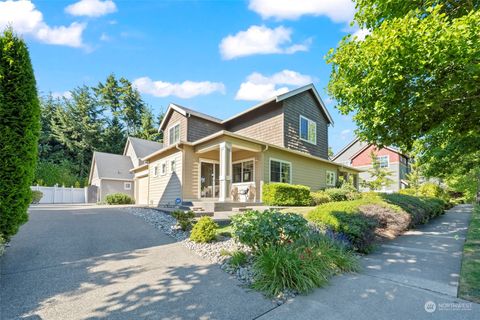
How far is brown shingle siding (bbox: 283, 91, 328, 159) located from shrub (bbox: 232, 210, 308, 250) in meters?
10.1

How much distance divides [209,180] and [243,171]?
6.30 ft

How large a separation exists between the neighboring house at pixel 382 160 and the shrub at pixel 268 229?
2536 cm

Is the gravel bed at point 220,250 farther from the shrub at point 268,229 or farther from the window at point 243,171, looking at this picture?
the window at point 243,171

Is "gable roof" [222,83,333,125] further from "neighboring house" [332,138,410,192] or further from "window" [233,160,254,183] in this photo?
"neighboring house" [332,138,410,192]

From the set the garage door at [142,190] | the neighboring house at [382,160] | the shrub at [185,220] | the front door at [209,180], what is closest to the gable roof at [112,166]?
the garage door at [142,190]

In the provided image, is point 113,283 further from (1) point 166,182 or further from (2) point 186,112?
(2) point 186,112

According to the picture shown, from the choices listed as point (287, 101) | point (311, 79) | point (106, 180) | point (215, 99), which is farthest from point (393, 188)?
point (106, 180)

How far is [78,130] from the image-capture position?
35.5 meters

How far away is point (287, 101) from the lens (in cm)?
1502

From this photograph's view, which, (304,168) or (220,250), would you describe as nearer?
(220,250)

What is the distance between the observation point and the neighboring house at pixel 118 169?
25.0 meters

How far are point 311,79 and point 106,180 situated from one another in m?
21.5

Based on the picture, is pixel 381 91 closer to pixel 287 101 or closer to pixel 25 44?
pixel 25 44

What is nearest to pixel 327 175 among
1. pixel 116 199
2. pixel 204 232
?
pixel 204 232
